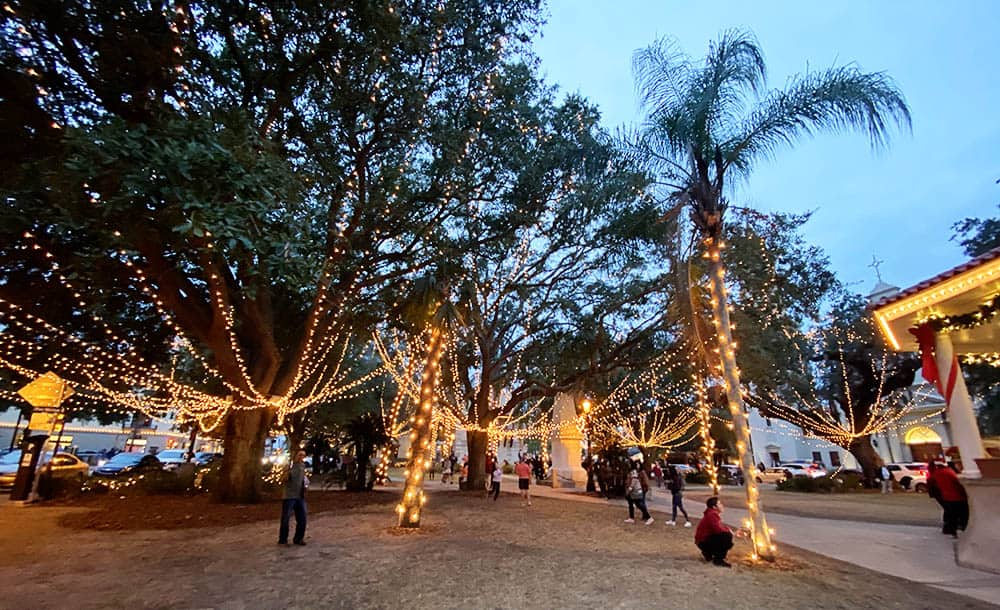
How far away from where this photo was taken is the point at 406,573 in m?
6.46

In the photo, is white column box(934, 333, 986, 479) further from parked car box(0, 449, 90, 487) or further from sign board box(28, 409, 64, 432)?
parked car box(0, 449, 90, 487)

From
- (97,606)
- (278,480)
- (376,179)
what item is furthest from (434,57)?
(278,480)

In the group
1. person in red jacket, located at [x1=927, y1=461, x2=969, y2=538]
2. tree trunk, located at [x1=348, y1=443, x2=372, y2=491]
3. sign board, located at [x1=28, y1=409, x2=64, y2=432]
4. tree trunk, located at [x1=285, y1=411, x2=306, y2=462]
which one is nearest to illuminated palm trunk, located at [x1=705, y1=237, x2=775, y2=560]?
person in red jacket, located at [x1=927, y1=461, x2=969, y2=538]

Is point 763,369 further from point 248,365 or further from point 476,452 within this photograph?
point 248,365

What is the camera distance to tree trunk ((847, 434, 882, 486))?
25.0 metres

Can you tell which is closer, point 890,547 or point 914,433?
point 890,547

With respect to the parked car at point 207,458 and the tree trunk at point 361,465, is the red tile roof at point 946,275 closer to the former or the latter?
the tree trunk at point 361,465

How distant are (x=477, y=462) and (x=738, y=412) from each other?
46.3 ft

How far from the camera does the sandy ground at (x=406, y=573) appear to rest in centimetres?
533

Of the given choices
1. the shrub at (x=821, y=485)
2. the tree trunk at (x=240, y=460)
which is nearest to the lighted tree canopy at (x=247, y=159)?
the tree trunk at (x=240, y=460)

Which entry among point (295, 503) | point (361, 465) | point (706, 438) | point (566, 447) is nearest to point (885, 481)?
point (566, 447)

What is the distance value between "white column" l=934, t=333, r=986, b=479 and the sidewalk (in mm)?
1585

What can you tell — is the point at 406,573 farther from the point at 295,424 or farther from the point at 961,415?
the point at 295,424

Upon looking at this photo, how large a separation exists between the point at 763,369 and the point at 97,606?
67.3 feet
